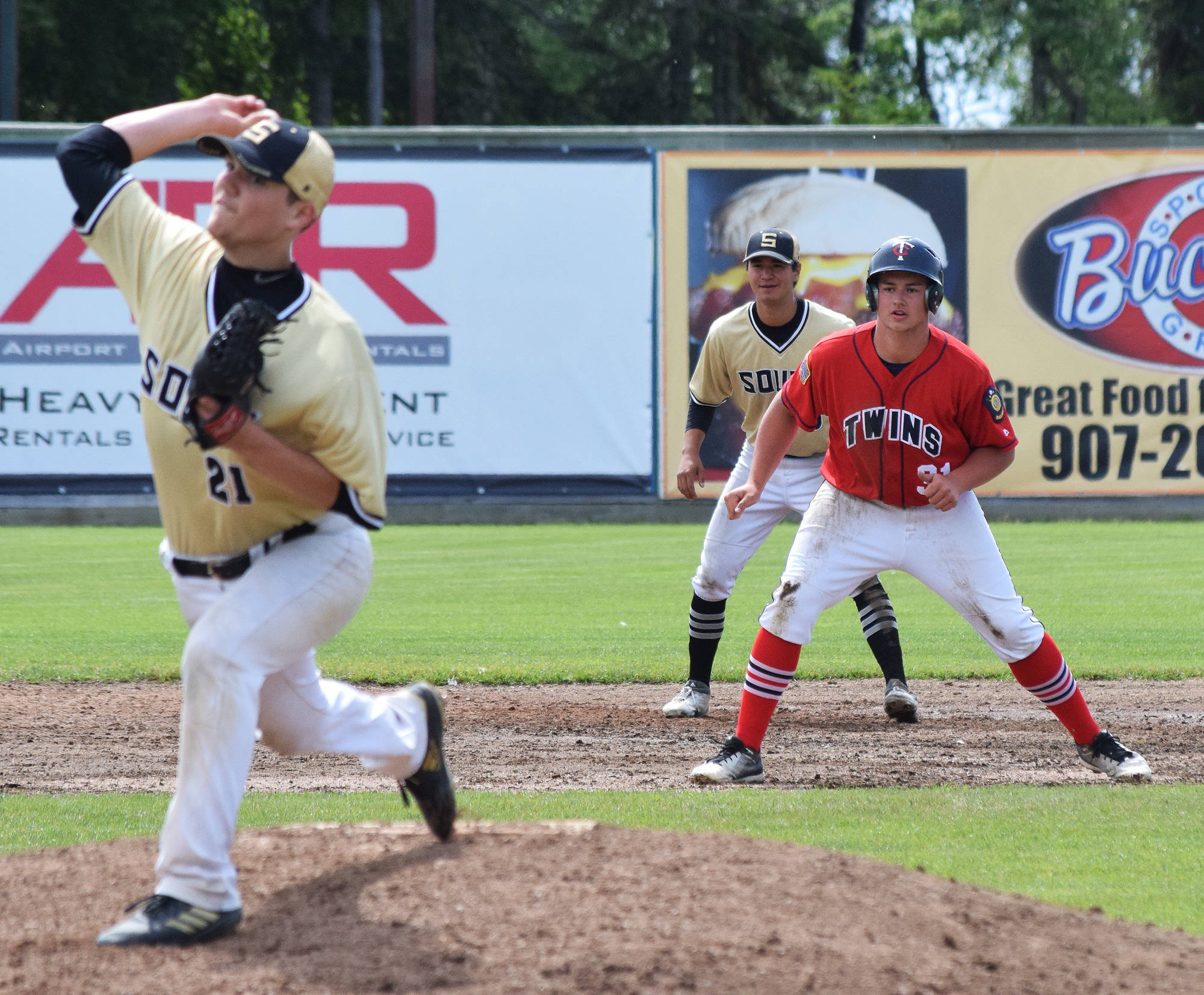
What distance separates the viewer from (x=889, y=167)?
1753cm

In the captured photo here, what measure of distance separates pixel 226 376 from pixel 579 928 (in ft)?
4.92

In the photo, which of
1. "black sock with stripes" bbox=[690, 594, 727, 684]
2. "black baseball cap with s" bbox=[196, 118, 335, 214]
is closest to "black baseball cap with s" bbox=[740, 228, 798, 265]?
"black sock with stripes" bbox=[690, 594, 727, 684]

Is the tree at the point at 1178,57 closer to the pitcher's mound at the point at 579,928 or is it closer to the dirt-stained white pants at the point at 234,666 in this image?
the pitcher's mound at the point at 579,928

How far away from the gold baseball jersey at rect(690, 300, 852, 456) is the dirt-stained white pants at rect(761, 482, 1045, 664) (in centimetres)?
184

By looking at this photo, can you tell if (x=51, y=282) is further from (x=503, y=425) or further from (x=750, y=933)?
(x=750, y=933)

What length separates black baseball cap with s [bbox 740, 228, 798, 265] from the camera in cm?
687

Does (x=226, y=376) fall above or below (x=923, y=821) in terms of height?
above

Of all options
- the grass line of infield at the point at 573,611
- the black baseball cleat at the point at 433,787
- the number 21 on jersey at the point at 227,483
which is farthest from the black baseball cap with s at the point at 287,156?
the grass line of infield at the point at 573,611

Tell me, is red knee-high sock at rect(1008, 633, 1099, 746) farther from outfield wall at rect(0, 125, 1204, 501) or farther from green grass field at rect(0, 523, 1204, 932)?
outfield wall at rect(0, 125, 1204, 501)

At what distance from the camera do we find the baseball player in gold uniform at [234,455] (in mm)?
3324

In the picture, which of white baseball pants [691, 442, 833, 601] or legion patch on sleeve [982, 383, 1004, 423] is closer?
legion patch on sleeve [982, 383, 1004, 423]

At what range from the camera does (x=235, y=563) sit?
358 centimetres

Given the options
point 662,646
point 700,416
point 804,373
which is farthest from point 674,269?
point 804,373

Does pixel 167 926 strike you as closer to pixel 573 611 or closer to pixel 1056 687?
pixel 1056 687
